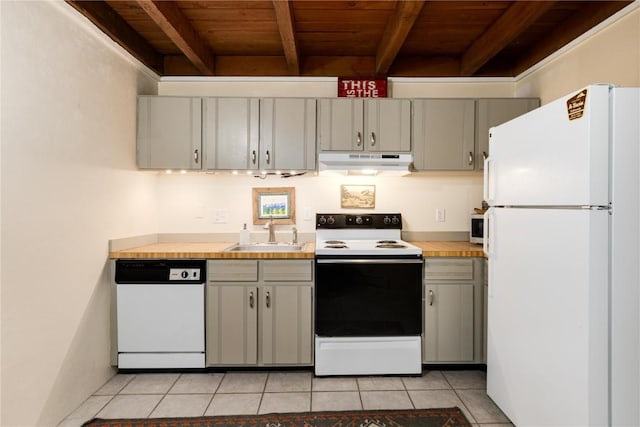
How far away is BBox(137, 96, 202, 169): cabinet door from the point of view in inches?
107

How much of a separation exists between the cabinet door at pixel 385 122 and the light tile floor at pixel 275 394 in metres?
1.75

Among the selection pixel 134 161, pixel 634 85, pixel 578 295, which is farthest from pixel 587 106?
pixel 134 161

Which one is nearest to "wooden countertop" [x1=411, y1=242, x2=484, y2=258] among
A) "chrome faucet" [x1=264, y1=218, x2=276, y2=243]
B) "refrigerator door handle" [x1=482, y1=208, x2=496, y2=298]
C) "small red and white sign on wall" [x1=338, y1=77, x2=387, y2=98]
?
"refrigerator door handle" [x1=482, y1=208, x2=496, y2=298]

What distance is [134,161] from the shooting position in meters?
2.71

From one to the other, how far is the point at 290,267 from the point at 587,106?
188 cm

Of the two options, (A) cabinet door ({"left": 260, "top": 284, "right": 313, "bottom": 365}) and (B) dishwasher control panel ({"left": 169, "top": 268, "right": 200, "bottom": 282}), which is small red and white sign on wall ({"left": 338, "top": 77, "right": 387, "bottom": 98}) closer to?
(A) cabinet door ({"left": 260, "top": 284, "right": 313, "bottom": 365})

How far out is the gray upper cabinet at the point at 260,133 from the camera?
2.74 metres

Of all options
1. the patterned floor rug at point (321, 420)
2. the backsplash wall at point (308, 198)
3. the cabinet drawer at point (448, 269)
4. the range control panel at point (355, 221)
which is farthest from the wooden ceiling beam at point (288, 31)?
the patterned floor rug at point (321, 420)

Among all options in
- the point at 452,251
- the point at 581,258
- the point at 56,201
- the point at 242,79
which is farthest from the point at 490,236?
the point at 56,201

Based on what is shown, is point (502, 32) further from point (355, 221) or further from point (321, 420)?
point (321, 420)

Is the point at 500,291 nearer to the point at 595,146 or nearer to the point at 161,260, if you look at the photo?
the point at 595,146

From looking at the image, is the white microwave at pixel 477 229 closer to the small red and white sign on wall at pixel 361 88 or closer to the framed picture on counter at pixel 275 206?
the small red and white sign on wall at pixel 361 88

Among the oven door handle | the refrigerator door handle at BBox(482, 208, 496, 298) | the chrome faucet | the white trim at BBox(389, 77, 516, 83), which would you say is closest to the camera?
the refrigerator door handle at BBox(482, 208, 496, 298)

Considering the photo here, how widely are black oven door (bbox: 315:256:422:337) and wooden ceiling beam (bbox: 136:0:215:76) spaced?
5.94 feet
